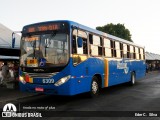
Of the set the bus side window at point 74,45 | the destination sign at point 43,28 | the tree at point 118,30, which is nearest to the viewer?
the bus side window at point 74,45

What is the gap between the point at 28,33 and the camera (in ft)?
34.8

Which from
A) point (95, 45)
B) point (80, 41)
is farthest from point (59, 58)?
point (95, 45)

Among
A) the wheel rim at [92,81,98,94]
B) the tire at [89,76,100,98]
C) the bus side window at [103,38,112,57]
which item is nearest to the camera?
the tire at [89,76,100,98]

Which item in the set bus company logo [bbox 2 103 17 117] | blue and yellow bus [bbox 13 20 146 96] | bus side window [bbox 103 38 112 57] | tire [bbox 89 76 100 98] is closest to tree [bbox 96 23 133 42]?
bus side window [bbox 103 38 112 57]

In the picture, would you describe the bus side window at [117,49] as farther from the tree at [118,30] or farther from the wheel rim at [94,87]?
the tree at [118,30]

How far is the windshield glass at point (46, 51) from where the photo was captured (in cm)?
964

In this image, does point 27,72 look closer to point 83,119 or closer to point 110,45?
point 83,119

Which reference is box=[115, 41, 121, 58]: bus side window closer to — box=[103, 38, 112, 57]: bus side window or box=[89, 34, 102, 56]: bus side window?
box=[103, 38, 112, 57]: bus side window

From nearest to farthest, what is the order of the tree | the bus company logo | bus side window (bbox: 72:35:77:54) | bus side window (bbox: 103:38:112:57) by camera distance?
the bus company logo → bus side window (bbox: 72:35:77:54) → bus side window (bbox: 103:38:112:57) → the tree

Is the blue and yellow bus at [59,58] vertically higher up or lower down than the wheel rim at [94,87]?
higher up

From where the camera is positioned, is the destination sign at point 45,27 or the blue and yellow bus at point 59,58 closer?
the blue and yellow bus at point 59,58

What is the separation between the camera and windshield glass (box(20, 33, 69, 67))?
9641 millimetres

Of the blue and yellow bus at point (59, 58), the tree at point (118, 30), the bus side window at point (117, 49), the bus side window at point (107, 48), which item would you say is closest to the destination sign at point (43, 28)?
the blue and yellow bus at point (59, 58)

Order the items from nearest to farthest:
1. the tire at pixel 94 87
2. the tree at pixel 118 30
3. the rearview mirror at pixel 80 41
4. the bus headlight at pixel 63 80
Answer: the bus headlight at pixel 63 80
the rearview mirror at pixel 80 41
the tire at pixel 94 87
the tree at pixel 118 30
